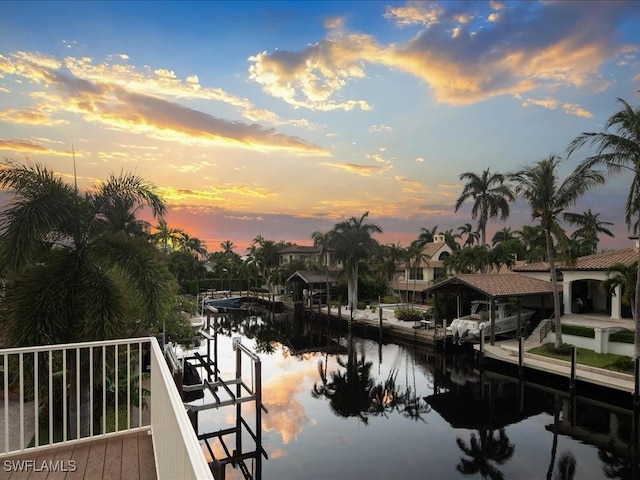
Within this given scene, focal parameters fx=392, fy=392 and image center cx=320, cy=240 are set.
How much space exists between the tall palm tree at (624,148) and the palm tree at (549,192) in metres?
1.86

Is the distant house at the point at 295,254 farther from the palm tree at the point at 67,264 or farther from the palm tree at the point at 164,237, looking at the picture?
the palm tree at the point at 67,264

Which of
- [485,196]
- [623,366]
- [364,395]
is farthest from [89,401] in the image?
[485,196]

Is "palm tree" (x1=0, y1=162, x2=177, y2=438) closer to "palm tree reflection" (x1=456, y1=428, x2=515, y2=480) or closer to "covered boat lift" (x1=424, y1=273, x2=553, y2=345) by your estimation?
"palm tree reflection" (x1=456, y1=428, x2=515, y2=480)

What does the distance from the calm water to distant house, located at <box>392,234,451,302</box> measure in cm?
2171

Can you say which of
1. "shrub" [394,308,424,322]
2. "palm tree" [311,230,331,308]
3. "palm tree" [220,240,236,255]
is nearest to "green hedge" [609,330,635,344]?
"shrub" [394,308,424,322]

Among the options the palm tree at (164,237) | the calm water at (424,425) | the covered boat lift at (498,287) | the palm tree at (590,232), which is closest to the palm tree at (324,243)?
the palm tree at (164,237)

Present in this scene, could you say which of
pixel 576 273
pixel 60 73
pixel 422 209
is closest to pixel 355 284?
pixel 422 209

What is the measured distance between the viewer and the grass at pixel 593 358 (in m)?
15.7

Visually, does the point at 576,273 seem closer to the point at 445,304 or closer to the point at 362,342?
the point at 445,304

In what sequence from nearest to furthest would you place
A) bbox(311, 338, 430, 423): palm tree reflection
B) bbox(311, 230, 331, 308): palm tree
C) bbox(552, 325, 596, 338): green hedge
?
bbox(311, 338, 430, 423): palm tree reflection → bbox(552, 325, 596, 338): green hedge → bbox(311, 230, 331, 308): palm tree

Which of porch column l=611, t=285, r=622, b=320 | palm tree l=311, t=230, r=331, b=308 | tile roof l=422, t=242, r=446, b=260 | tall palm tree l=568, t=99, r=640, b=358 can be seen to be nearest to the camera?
tall palm tree l=568, t=99, r=640, b=358

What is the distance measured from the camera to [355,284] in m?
38.7

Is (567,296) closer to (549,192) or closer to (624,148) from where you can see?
(549,192)

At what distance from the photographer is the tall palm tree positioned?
15.2m
